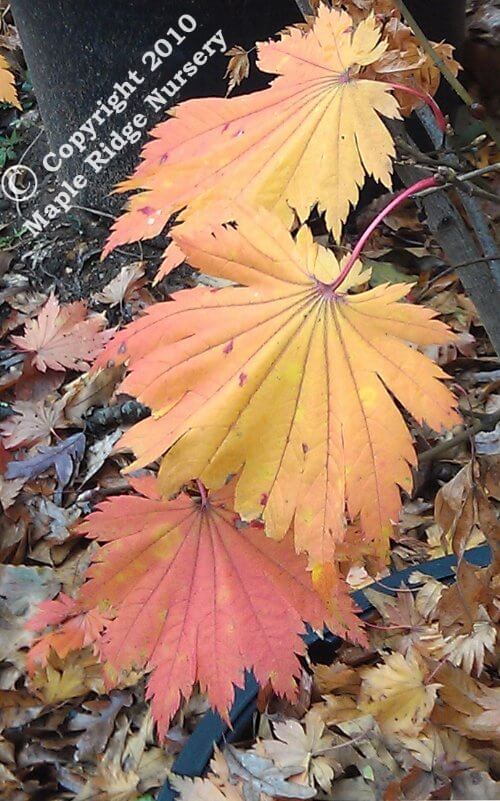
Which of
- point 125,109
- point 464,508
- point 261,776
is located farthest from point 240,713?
point 125,109

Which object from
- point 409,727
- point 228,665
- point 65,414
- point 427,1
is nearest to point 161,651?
point 228,665

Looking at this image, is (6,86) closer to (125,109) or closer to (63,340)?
(63,340)

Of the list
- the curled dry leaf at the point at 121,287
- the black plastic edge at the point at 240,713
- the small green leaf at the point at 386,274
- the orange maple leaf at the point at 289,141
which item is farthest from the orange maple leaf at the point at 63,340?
the orange maple leaf at the point at 289,141

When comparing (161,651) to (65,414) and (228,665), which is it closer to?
(228,665)

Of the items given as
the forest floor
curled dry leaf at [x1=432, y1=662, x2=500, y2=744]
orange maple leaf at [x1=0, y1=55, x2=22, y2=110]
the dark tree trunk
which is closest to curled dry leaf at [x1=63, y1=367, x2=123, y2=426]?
the forest floor
